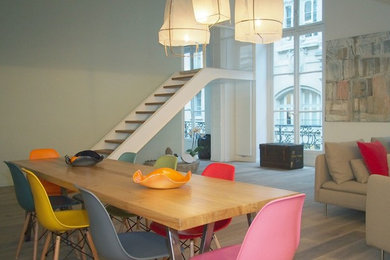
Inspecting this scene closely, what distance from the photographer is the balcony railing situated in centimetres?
944

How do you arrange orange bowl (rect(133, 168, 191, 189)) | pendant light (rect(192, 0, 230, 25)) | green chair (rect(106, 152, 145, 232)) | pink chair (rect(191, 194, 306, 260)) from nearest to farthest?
pink chair (rect(191, 194, 306, 260)) < orange bowl (rect(133, 168, 191, 189)) < pendant light (rect(192, 0, 230, 25)) < green chair (rect(106, 152, 145, 232))

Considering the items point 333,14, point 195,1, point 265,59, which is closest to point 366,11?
point 333,14

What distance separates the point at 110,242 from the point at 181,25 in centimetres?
179

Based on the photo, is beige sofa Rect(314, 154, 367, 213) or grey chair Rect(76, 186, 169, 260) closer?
grey chair Rect(76, 186, 169, 260)

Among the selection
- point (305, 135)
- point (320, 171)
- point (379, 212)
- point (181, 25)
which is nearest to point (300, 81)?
point (305, 135)

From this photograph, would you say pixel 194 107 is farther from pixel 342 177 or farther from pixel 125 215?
pixel 125 215

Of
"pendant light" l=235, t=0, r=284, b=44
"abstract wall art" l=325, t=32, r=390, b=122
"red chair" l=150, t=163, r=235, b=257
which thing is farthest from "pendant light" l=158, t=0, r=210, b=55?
"abstract wall art" l=325, t=32, r=390, b=122

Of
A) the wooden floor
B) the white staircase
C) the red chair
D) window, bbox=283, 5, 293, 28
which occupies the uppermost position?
window, bbox=283, 5, 293, 28

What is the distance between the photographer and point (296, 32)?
9.69 m

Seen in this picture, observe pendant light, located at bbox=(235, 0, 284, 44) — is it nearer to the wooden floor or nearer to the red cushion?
the wooden floor

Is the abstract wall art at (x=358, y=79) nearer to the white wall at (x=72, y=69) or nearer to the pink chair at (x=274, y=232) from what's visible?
the white wall at (x=72, y=69)

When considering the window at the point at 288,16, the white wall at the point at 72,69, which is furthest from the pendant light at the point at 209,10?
the window at the point at 288,16

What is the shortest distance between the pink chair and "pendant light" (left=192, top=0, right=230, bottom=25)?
1587mm

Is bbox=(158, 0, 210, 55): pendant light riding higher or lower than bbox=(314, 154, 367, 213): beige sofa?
higher
